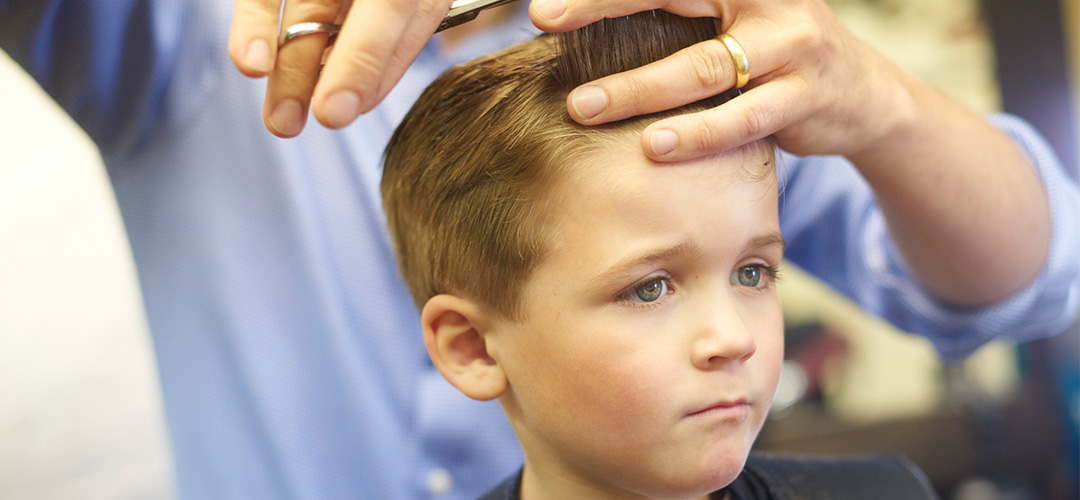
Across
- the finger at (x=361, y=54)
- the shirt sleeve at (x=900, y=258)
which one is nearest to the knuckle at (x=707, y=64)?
the finger at (x=361, y=54)

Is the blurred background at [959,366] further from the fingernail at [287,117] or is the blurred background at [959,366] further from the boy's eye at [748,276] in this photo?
the fingernail at [287,117]

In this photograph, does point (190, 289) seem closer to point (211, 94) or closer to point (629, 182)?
point (211, 94)

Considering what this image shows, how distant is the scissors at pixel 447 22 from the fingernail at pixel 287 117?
45 millimetres

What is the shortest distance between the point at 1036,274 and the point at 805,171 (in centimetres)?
34

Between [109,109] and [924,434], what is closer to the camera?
[109,109]

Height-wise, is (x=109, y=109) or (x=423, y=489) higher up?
(x=109, y=109)

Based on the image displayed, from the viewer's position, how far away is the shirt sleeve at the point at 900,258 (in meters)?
1.03

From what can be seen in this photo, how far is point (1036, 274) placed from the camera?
3.37ft

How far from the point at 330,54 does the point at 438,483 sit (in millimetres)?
614

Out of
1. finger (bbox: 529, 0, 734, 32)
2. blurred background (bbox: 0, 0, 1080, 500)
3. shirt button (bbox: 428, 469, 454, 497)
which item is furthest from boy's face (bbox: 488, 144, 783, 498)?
blurred background (bbox: 0, 0, 1080, 500)

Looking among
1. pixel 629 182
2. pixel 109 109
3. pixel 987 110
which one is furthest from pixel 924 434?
pixel 109 109

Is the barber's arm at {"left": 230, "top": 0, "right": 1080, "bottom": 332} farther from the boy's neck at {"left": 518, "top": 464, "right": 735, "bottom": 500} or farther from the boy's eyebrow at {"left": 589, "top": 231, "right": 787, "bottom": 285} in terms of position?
the boy's neck at {"left": 518, "top": 464, "right": 735, "bottom": 500}

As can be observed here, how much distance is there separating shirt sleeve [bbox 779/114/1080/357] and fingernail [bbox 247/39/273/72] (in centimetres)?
75

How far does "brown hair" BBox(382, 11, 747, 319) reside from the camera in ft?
2.13
